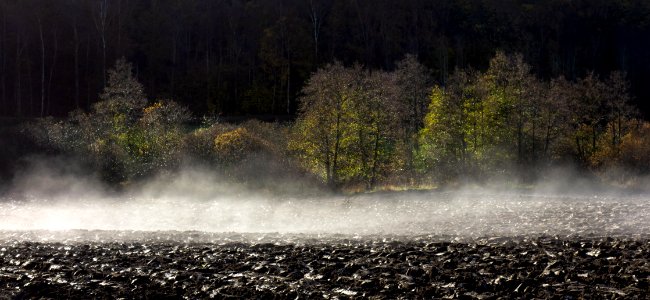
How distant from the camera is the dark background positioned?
89.4 m

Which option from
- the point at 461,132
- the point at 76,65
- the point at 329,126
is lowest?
the point at 461,132

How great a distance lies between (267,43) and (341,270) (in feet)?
290

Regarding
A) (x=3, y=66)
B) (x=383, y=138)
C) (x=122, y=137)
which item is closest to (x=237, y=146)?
(x=383, y=138)

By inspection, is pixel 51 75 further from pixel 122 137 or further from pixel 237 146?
pixel 237 146

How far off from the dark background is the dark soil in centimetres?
6509

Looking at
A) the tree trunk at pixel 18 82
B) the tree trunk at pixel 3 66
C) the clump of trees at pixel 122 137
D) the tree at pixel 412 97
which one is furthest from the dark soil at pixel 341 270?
the tree trunk at pixel 3 66

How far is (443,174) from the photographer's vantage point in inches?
2098

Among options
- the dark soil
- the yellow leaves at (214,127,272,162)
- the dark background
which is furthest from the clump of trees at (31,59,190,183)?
the dark soil

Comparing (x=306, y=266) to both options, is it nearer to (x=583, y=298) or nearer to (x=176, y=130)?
(x=583, y=298)

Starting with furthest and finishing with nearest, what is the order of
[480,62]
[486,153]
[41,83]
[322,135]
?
[480,62] < [41,83] < [486,153] < [322,135]

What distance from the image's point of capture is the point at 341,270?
1883cm

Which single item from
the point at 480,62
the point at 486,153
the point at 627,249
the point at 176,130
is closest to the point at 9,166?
the point at 176,130

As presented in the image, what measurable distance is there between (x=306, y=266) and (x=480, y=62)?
98.0 m

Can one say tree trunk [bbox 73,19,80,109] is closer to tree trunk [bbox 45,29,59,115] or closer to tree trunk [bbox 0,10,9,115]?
tree trunk [bbox 45,29,59,115]
